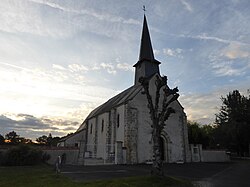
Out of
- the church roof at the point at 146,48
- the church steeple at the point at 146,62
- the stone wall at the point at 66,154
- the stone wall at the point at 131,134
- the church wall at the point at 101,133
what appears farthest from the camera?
the church roof at the point at 146,48


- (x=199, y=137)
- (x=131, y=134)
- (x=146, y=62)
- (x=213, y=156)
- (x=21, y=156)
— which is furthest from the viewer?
(x=199, y=137)

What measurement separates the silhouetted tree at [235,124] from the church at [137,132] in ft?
38.0

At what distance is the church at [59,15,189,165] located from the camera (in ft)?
65.2

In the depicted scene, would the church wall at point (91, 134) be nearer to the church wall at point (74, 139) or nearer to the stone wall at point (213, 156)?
the church wall at point (74, 139)

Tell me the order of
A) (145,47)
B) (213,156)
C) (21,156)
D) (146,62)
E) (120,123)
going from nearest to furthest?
(21,156), (120,123), (213,156), (146,62), (145,47)

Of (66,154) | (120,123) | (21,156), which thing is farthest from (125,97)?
Result: (21,156)

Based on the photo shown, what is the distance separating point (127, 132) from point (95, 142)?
942 cm

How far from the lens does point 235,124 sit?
3080 cm

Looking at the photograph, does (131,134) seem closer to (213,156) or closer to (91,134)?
(213,156)

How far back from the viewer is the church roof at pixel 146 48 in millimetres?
26047

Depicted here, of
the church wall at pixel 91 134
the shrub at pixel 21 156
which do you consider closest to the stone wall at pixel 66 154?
the shrub at pixel 21 156

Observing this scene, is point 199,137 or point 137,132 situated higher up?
point 199,137

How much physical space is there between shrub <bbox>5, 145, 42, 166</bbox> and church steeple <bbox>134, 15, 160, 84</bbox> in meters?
14.4

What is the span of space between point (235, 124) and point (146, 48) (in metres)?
17.6
